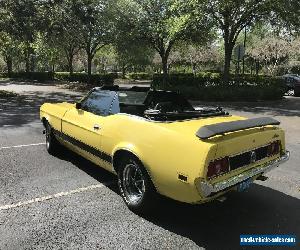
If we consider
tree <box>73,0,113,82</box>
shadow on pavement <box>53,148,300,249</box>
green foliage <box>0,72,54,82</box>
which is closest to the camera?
shadow on pavement <box>53,148,300,249</box>

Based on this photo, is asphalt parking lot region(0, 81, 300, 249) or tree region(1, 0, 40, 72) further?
tree region(1, 0, 40, 72)

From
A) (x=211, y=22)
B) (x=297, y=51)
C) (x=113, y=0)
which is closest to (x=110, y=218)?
(x=211, y=22)

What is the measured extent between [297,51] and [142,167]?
48508mm

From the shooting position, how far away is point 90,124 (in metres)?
5.70

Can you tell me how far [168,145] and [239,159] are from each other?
89 centimetres

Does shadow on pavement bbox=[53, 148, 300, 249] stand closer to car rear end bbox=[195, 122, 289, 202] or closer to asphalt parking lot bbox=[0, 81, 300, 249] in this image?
asphalt parking lot bbox=[0, 81, 300, 249]

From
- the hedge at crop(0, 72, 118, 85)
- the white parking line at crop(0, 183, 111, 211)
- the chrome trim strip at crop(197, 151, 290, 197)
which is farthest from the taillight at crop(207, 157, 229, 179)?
the hedge at crop(0, 72, 118, 85)

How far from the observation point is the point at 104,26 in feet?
92.4

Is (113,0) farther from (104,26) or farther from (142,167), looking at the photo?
(142,167)

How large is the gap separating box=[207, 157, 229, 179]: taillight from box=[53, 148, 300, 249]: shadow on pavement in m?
0.77

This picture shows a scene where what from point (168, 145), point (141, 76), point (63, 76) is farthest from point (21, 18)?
point (141, 76)

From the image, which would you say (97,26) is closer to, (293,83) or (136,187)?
(293,83)

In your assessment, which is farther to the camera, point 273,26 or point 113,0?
point 113,0

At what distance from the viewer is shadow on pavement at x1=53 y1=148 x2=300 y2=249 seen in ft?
13.9
